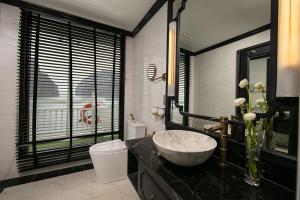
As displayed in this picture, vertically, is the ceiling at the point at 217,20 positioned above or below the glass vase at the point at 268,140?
above

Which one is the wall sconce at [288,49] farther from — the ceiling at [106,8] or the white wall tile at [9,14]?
the white wall tile at [9,14]

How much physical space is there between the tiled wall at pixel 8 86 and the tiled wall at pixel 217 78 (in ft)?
7.54

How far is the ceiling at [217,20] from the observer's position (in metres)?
0.86

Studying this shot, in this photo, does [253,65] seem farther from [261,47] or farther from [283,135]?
[283,135]

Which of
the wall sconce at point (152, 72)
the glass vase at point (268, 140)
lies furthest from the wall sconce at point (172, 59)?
the glass vase at point (268, 140)

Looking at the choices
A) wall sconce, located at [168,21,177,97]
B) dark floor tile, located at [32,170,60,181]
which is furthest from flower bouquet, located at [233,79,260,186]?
dark floor tile, located at [32,170,60,181]

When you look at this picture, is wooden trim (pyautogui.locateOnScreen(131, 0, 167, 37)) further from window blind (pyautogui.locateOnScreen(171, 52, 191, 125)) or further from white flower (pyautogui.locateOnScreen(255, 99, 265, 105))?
white flower (pyautogui.locateOnScreen(255, 99, 265, 105))

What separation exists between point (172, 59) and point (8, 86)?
2.13 meters

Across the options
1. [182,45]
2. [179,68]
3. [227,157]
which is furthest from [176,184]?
[182,45]

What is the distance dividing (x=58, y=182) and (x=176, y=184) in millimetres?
1979

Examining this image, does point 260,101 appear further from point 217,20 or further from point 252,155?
point 217,20

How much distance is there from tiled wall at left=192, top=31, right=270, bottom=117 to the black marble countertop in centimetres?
40

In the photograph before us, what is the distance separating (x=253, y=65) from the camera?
885mm

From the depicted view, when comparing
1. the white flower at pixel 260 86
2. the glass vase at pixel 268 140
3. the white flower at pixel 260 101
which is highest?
the white flower at pixel 260 86
